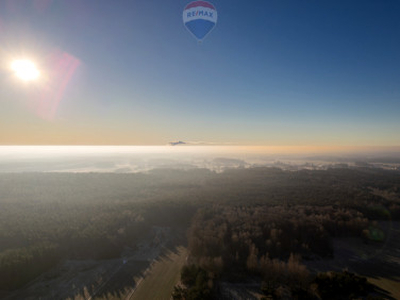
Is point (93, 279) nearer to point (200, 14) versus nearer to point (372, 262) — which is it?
point (372, 262)

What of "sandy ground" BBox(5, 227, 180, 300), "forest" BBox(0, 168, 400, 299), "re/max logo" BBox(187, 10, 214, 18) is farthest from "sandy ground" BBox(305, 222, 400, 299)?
"re/max logo" BBox(187, 10, 214, 18)

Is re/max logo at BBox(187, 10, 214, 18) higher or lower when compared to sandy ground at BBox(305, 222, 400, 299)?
higher

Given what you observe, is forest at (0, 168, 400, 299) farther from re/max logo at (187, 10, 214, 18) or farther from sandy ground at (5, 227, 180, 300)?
re/max logo at (187, 10, 214, 18)

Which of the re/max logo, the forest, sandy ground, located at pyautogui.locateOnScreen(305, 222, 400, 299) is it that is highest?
the re/max logo


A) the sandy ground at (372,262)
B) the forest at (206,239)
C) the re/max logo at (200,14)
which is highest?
the re/max logo at (200,14)

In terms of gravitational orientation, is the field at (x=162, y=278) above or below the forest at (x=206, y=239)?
below

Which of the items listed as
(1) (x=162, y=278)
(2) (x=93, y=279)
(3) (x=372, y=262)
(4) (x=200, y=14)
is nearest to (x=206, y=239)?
(1) (x=162, y=278)

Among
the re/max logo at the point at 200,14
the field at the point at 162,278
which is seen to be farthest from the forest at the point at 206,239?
the re/max logo at the point at 200,14

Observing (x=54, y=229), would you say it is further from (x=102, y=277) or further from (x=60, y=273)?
(x=102, y=277)

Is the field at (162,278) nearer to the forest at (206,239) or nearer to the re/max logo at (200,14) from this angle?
the forest at (206,239)

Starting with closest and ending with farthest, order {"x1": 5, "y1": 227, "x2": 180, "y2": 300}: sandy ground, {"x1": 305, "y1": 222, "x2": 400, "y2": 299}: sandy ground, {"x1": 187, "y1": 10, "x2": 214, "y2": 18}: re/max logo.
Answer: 1. {"x1": 5, "y1": 227, "x2": 180, "y2": 300}: sandy ground
2. {"x1": 305, "y1": 222, "x2": 400, "y2": 299}: sandy ground
3. {"x1": 187, "y1": 10, "x2": 214, "y2": 18}: re/max logo

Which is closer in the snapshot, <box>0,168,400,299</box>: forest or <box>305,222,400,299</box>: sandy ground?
<box>0,168,400,299</box>: forest
